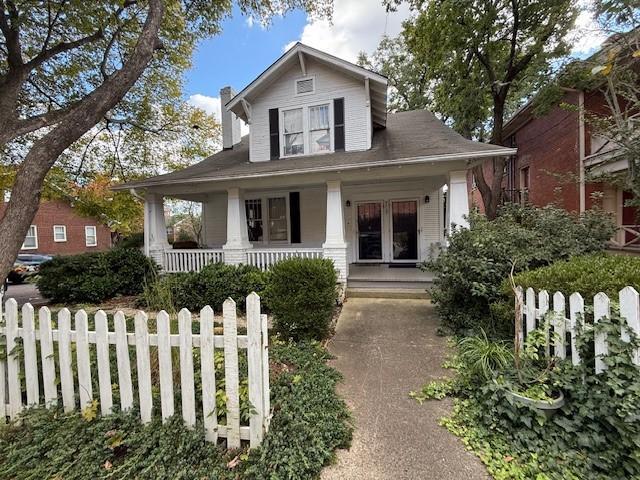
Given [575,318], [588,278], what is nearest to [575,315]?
[575,318]

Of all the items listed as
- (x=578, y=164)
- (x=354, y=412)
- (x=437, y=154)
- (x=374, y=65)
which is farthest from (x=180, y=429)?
(x=374, y=65)

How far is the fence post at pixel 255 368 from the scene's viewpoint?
2.21 metres

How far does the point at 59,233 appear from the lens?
23.3 meters

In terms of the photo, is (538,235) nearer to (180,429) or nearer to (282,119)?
(180,429)

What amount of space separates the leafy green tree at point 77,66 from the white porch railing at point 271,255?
438cm

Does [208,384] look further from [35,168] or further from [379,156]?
[379,156]

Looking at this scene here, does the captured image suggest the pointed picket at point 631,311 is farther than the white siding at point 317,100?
No

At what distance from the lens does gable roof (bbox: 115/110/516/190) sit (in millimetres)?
6336

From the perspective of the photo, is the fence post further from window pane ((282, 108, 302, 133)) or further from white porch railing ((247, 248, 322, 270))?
window pane ((282, 108, 302, 133))

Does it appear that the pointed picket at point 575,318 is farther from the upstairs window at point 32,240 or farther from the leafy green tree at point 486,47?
the upstairs window at point 32,240

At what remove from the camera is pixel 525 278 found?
11.5 feet

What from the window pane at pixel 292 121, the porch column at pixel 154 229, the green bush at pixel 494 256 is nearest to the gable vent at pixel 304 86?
the window pane at pixel 292 121

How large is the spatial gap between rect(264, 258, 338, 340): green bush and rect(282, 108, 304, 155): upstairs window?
4.96 meters

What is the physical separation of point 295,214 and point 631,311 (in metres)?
8.60
